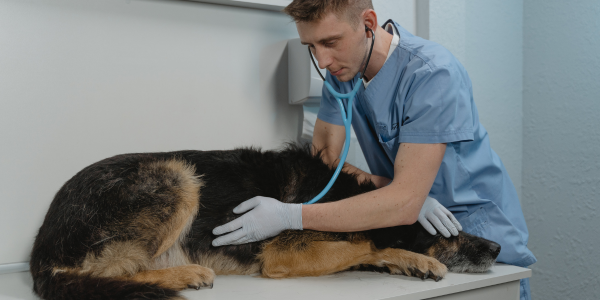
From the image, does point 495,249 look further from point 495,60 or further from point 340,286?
point 495,60

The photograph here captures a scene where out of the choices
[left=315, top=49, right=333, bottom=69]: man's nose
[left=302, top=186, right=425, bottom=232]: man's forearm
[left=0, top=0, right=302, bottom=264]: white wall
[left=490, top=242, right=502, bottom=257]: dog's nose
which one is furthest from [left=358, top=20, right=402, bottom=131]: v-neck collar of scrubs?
[left=0, top=0, right=302, bottom=264]: white wall

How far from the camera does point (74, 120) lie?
1.76 metres

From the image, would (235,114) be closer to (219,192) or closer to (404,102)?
(219,192)

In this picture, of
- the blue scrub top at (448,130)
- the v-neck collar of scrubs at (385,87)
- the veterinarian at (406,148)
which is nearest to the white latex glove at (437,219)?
the veterinarian at (406,148)

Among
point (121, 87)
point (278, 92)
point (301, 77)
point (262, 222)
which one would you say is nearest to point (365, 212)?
point (262, 222)

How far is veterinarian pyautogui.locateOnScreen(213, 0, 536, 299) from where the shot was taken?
136 centimetres

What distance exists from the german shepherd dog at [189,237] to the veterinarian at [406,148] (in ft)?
0.22

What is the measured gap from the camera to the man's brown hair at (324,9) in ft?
4.37

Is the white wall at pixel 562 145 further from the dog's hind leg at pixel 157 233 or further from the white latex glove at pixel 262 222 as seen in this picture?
the dog's hind leg at pixel 157 233

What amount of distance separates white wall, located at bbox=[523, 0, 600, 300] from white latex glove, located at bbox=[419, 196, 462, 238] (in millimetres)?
1396

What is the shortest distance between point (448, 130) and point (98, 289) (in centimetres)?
115

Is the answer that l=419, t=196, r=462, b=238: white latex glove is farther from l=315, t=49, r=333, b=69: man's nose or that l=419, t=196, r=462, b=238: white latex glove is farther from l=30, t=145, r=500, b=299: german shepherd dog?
l=315, t=49, r=333, b=69: man's nose

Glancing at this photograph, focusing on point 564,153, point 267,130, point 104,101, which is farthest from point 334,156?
point 564,153

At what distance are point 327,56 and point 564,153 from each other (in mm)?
1858
